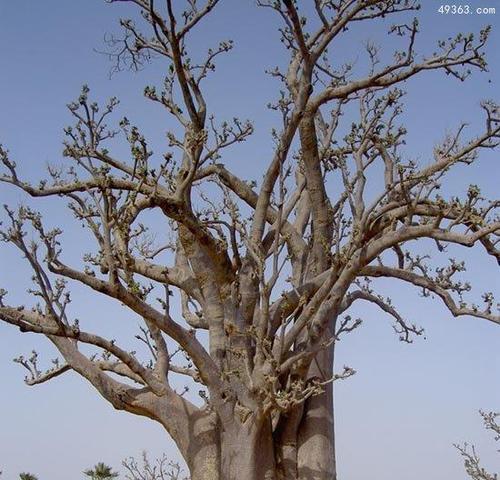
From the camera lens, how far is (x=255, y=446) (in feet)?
22.8

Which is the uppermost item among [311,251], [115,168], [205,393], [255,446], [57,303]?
[115,168]

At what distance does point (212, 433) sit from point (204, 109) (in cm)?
306

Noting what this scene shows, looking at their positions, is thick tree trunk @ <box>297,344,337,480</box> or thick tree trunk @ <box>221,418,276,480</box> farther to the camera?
thick tree trunk @ <box>297,344,337,480</box>

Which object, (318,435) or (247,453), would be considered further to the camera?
(318,435)

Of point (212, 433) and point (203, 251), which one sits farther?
point (203, 251)

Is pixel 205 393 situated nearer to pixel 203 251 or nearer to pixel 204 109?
pixel 203 251

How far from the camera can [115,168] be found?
26.7 ft

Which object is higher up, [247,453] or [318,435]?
[318,435]

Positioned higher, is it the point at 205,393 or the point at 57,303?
the point at 57,303

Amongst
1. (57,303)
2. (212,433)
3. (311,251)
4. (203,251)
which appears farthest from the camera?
(311,251)

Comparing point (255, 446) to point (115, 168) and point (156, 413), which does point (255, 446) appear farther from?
point (115, 168)

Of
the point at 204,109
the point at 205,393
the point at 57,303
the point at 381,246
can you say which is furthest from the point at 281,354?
the point at 204,109

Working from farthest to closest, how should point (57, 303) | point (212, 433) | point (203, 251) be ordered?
point (203, 251) < point (212, 433) < point (57, 303)

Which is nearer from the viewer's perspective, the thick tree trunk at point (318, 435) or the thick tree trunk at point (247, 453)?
the thick tree trunk at point (247, 453)
